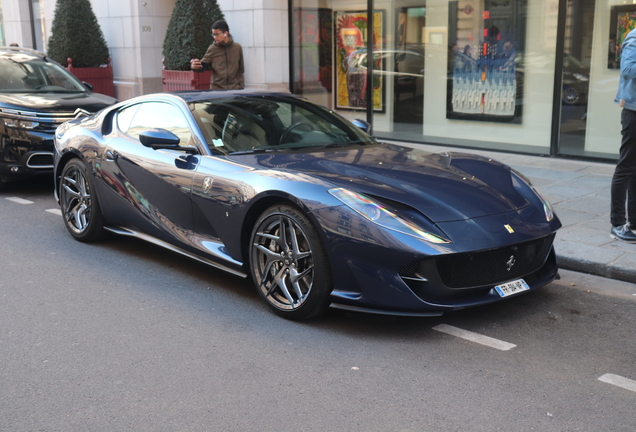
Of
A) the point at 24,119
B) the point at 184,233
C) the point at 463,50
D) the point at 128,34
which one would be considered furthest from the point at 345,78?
the point at 184,233

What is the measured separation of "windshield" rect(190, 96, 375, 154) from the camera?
5328mm

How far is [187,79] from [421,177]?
9.28m

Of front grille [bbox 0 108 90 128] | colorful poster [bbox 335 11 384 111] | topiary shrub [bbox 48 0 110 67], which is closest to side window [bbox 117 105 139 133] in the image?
front grille [bbox 0 108 90 128]

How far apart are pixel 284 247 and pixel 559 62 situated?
7295mm

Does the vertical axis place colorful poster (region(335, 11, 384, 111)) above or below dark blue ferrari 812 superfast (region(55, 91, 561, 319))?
A: above

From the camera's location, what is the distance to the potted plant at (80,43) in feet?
51.9

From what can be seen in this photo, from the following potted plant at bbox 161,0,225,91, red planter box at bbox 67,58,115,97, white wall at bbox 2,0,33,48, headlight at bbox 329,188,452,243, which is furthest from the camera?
white wall at bbox 2,0,33,48

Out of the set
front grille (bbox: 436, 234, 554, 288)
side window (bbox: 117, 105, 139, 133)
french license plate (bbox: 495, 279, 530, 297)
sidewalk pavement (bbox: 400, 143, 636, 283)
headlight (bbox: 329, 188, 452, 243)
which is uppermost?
side window (bbox: 117, 105, 139, 133)

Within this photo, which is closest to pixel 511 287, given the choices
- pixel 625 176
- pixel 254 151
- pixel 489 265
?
pixel 489 265

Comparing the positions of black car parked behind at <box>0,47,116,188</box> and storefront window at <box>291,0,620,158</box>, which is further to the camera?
storefront window at <box>291,0,620,158</box>

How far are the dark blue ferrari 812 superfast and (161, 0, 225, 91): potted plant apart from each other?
715cm

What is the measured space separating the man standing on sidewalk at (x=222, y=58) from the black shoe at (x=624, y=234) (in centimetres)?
534

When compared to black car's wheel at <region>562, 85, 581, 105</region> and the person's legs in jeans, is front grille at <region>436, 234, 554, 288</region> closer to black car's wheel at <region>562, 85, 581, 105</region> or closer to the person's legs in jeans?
the person's legs in jeans

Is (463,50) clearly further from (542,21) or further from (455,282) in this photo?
(455,282)
